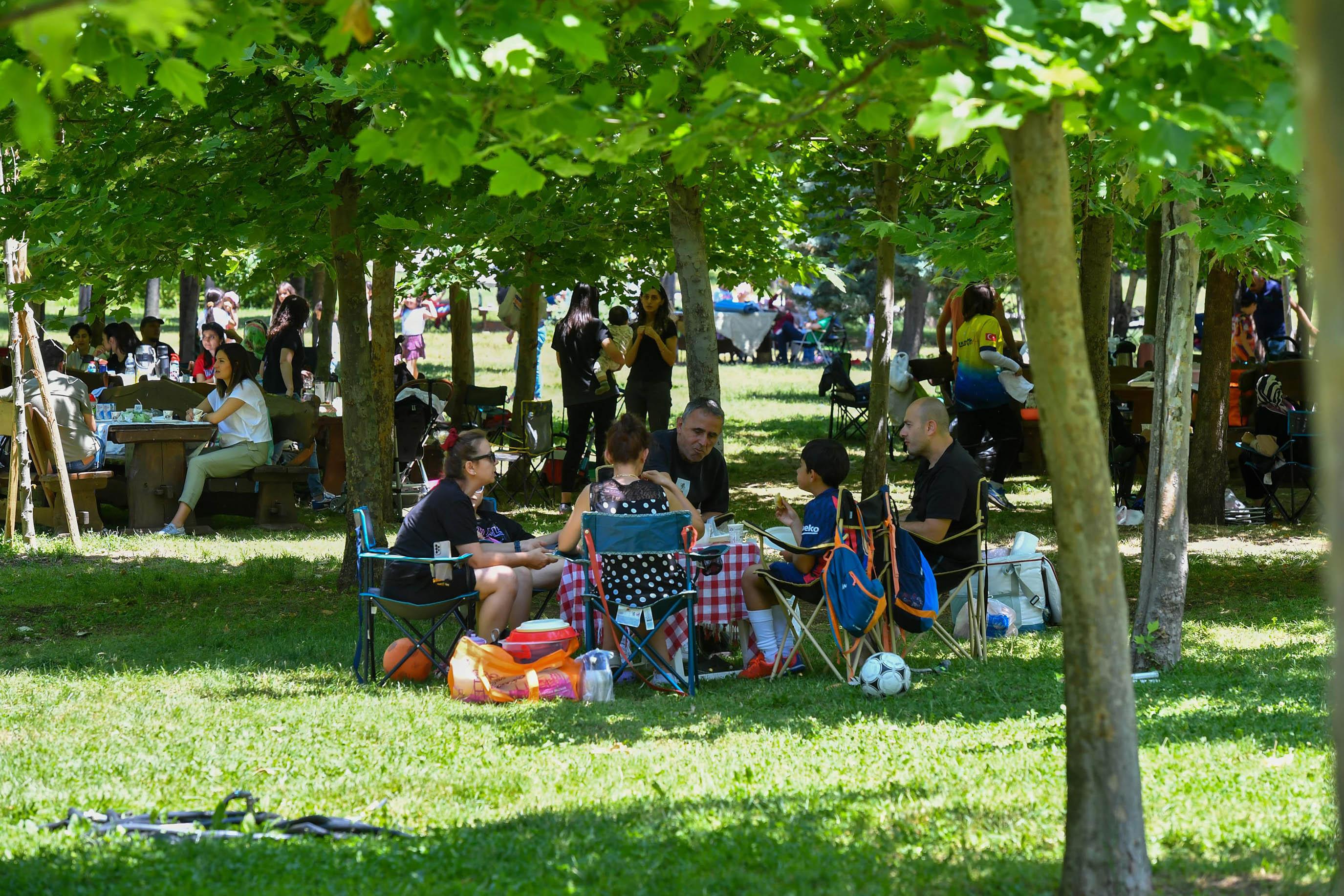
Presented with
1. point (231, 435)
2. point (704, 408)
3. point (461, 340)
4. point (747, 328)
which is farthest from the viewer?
point (747, 328)

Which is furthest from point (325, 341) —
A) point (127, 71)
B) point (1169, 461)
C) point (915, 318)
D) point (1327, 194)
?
point (1327, 194)

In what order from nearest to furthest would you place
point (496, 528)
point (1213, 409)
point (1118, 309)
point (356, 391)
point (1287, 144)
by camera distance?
point (1287, 144), point (496, 528), point (356, 391), point (1213, 409), point (1118, 309)

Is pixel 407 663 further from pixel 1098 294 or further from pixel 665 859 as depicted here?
pixel 1098 294

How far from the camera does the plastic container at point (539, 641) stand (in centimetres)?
646

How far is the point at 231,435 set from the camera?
1184 cm

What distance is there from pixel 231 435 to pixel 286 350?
306cm

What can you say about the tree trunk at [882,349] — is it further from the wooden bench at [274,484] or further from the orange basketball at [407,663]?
the orange basketball at [407,663]

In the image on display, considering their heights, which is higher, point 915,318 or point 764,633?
point 915,318

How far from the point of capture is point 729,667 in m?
7.09

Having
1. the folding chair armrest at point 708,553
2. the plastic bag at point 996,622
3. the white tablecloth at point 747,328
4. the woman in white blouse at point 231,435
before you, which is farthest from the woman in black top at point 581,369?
the white tablecloth at point 747,328

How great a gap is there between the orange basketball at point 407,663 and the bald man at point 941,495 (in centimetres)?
243

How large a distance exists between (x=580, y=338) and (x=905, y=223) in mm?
5669

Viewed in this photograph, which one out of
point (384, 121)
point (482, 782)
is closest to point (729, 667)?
point (482, 782)

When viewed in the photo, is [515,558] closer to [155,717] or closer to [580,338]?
[155,717]
